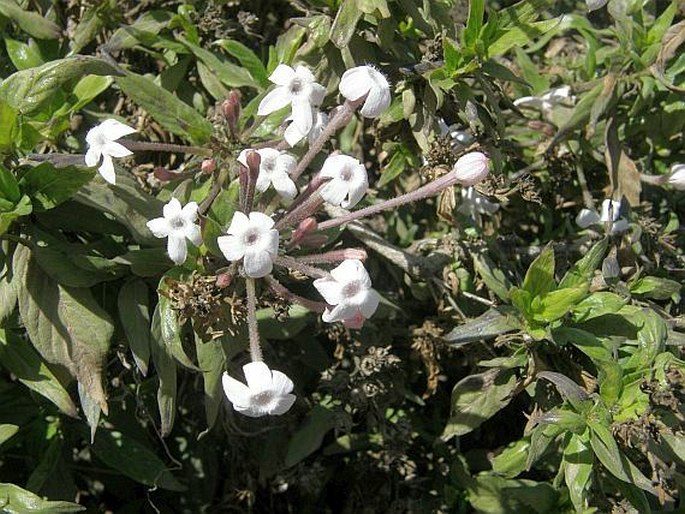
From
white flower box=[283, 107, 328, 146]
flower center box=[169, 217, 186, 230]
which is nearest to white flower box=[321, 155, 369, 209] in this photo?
white flower box=[283, 107, 328, 146]

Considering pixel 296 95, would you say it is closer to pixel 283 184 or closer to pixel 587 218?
pixel 283 184

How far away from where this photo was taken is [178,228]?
206 centimetres

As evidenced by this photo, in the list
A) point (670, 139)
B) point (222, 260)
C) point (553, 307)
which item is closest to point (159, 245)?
point (222, 260)

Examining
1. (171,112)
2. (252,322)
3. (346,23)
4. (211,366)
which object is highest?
(346,23)

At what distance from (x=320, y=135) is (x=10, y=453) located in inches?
65.4

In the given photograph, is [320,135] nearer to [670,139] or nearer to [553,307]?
[553,307]

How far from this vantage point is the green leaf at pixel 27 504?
2.15 meters

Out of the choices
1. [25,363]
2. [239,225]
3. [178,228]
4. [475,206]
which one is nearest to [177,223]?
[178,228]

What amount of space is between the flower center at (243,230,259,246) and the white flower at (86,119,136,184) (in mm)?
427

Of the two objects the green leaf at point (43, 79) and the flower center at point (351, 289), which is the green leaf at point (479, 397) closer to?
the flower center at point (351, 289)

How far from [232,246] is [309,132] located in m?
0.46

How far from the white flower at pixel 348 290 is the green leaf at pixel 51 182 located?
2.07ft

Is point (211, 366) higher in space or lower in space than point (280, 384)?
lower

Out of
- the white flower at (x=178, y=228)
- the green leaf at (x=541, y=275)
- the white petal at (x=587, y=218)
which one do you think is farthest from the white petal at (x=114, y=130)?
the white petal at (x=587, y=218)
